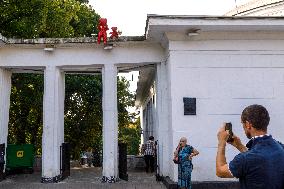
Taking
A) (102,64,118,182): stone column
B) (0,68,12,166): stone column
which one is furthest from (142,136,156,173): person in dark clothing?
(0,68,12,166): stone column

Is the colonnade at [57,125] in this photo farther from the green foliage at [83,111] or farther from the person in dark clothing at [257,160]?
the person in dark clothing at [257,160]

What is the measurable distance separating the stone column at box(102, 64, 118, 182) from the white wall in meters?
2.33

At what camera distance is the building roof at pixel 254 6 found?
19061 mm

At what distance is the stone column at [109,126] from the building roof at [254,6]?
10.6 metres

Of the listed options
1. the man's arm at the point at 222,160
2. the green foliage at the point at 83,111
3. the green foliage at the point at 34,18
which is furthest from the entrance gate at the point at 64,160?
the man's arm at the point at 222,160

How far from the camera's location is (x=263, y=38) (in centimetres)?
1152

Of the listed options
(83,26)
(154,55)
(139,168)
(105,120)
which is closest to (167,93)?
(154,55)

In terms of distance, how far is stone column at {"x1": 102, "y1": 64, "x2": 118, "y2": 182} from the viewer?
12.5m

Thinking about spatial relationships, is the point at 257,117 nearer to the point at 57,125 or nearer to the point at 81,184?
the point at 81,184

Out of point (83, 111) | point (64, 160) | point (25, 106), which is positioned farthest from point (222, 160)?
point (83, 111)

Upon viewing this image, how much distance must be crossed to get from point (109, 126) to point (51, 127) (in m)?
2.06

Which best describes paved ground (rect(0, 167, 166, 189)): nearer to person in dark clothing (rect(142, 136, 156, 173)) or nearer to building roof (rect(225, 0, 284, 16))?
person in dark clothing (rect(142, 136, 156, 173))

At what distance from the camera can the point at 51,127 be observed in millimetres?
12812

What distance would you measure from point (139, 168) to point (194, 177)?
6.91 metres
